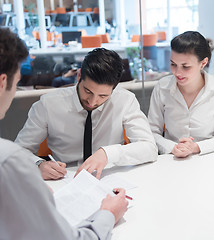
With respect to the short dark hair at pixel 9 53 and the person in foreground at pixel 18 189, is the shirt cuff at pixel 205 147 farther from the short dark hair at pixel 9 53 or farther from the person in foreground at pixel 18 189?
the short dark hair at pixel 9 53

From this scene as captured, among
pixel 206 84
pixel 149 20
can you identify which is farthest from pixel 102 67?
pixel 149 20

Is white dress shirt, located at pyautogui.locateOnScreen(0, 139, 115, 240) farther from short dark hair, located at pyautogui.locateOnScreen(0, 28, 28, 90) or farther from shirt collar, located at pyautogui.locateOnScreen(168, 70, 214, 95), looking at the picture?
shirt collar, located at pyautogui.locateOnScreen(168, 70, 214, 95)

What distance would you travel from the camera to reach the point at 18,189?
0.81m

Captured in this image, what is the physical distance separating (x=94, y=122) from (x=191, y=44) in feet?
2.65

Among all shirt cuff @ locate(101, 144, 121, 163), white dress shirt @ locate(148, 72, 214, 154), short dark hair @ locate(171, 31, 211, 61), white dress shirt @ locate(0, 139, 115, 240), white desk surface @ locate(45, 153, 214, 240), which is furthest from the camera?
white dress shirt @ locate(148, 72, 214, 154)

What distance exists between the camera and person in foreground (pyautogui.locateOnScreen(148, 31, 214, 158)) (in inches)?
87.7

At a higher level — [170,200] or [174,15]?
[174,15]

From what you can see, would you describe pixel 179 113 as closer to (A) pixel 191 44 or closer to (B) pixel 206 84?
(B) pixel 206 84

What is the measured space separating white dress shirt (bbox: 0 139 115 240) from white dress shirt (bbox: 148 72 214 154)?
145cm

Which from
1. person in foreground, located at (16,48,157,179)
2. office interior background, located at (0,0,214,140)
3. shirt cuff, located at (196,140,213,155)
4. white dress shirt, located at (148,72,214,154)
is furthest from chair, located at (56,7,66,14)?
shirt cuff, located at (196,140,213,155)

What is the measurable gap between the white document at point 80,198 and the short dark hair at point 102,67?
1.76 feet

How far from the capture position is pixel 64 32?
569 centimetres

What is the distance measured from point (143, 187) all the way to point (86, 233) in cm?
62

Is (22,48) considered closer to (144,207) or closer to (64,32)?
(144,207)
